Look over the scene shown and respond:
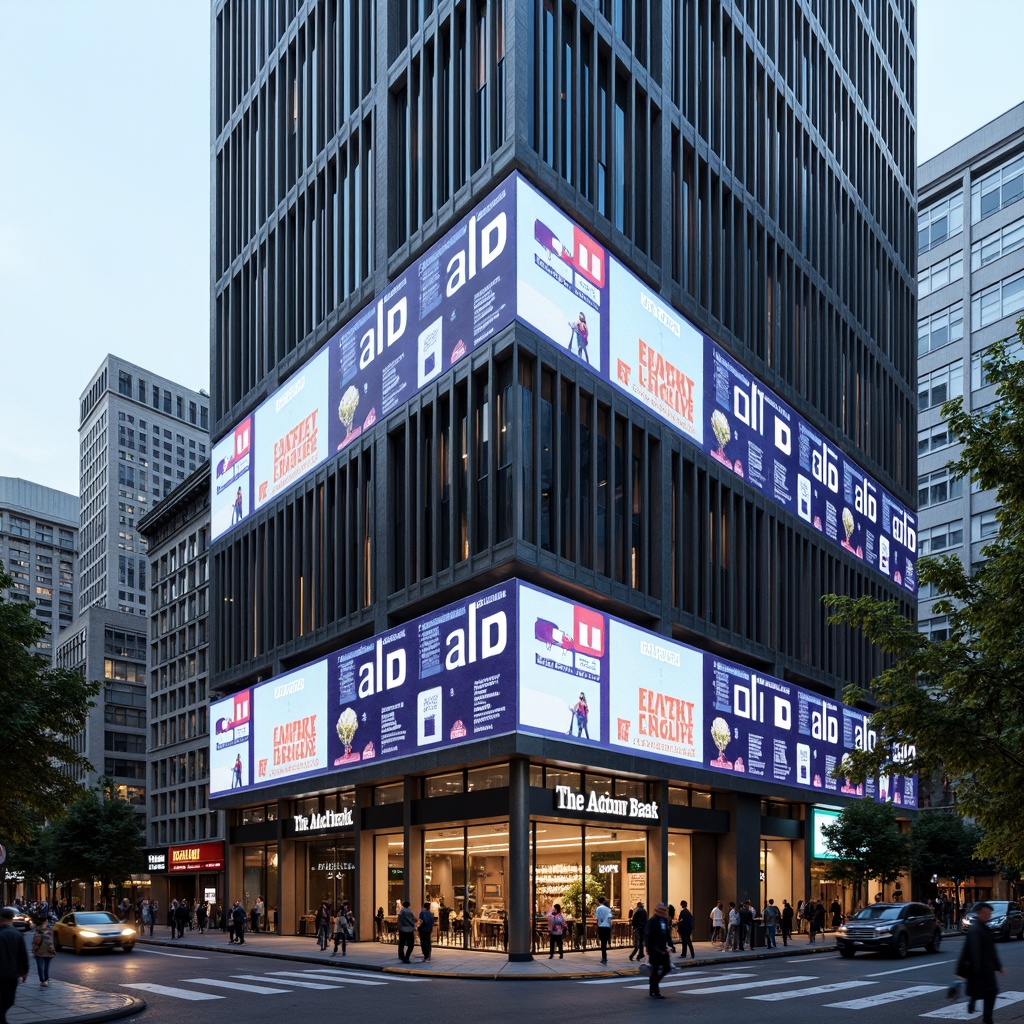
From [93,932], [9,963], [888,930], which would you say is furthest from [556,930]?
[9,963]

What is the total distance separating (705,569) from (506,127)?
18.8 meters

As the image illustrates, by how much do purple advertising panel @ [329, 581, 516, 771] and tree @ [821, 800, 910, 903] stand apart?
22.8 metres

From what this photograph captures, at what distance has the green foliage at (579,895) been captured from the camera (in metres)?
40.0

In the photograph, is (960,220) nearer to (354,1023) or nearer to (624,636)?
(624,636)

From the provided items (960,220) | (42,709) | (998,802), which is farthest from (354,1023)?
(960,220)

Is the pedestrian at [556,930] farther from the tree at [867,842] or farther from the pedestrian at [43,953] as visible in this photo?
the tree at [867,842]

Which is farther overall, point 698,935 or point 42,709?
point 698,935

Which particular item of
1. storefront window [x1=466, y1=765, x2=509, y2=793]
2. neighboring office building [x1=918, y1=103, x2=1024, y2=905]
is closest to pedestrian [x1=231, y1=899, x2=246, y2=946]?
storefront window [x1=466, y1=765, x2=509, y2=793]

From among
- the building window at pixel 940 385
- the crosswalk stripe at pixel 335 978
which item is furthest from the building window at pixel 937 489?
the crosswalk stripe at pixel 335 978

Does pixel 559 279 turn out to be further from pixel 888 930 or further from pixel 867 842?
pixel 867 842

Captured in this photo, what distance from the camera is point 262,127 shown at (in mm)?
63281

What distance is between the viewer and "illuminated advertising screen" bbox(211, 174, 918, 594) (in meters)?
40.6

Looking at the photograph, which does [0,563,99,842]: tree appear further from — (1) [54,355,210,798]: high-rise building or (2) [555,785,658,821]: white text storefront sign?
(1) [54,355,210,798]: high-rise building

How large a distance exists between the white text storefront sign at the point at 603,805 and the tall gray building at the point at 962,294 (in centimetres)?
5528
